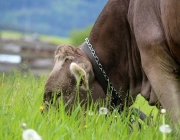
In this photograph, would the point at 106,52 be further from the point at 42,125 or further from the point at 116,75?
the point at 42,125

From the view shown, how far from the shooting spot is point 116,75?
5.57 meters

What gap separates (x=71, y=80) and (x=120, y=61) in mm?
629

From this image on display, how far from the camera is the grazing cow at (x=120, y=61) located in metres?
4.49

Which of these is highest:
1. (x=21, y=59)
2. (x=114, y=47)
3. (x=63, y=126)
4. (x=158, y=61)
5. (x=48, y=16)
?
(x=48, y=16)

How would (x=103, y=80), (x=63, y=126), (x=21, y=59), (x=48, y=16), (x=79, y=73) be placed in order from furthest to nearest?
1. (x=48, y=16)
2. (x=21, y=59)
3. (x=103, y=80)
4. (x=79, y=73)
5. (x=63, y=126)

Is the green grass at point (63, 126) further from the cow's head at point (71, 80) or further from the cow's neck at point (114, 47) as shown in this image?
the cow's neck at point (114, 47)

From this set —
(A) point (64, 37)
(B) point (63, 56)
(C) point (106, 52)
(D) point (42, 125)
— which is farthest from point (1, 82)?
(A) point (64, 37)

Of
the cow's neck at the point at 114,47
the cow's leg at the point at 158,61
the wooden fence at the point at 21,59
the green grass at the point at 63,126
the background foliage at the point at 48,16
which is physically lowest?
the green grass at the point at 63,126

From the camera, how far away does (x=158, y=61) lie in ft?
14.8

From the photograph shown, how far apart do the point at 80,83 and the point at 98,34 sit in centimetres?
68

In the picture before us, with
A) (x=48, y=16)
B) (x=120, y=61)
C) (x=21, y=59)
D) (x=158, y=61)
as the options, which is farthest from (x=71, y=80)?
(x=48, y=16)

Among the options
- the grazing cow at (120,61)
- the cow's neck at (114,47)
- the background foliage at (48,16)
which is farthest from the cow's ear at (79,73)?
the background foliage at (48,16)

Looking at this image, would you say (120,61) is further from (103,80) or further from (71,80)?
(71,80)

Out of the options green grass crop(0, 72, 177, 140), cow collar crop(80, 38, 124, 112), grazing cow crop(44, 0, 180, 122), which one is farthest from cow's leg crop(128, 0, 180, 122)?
cow collar crop(80, 38, 124, 112)
